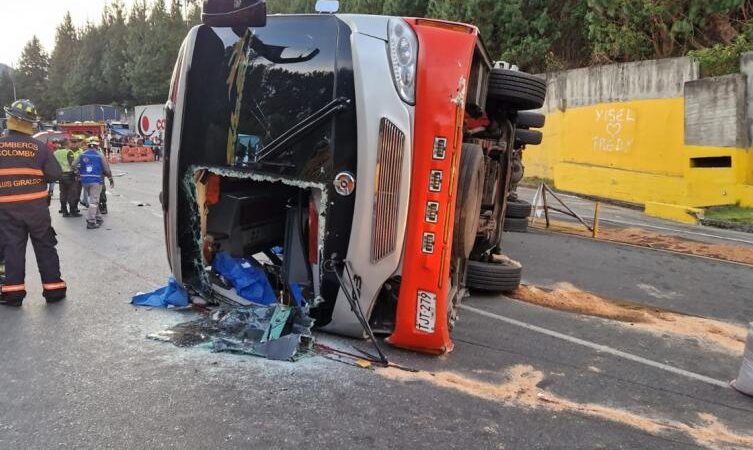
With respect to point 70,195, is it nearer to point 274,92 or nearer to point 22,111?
point 22,111

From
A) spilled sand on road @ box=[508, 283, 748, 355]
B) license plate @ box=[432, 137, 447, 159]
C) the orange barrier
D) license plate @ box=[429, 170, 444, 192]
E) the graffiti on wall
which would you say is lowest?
spilled sand on road @ box=[508, 283, 748, 355]

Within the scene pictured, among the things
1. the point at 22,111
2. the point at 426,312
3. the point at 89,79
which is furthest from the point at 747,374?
the point at 89,79

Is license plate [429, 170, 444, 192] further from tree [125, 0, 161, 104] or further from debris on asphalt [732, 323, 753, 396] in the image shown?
tree [125, 0, 161, 104]

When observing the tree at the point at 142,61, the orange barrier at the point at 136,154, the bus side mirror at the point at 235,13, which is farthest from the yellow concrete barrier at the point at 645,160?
the tree at the point at 142,61

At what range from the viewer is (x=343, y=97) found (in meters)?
3.46

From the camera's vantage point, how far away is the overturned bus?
344 cm

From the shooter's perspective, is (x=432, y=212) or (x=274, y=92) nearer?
(x=432, y=212)

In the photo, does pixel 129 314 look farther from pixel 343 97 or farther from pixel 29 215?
pixel 343 97

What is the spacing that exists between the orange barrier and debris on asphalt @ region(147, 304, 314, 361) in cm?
2878

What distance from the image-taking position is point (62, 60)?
68.6 metres

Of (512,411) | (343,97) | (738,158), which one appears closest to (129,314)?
(343,97)

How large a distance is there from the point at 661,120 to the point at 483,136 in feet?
39.0

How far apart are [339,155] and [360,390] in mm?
1374

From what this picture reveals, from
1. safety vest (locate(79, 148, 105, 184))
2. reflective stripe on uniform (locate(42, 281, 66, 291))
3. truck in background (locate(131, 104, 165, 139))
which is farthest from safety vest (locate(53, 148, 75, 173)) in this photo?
truck in background (locate(131, 104, 165, 139))
